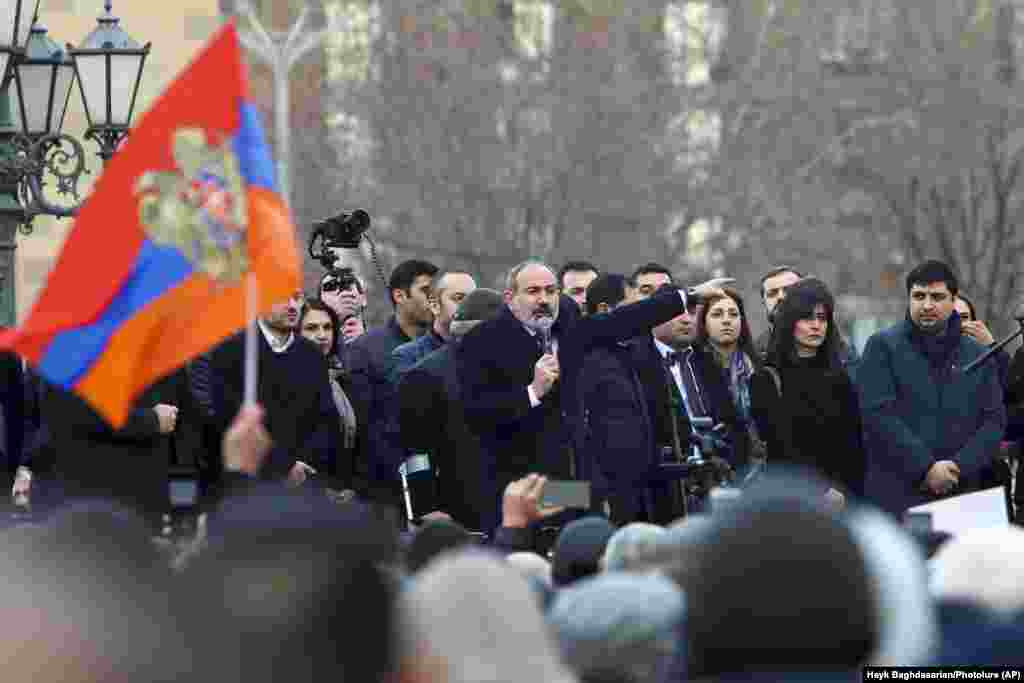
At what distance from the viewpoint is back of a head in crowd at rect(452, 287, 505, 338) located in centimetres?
1489

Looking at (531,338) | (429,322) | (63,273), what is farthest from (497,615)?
(429,322)

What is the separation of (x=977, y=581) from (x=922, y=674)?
0.36 m

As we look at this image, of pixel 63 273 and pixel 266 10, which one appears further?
pixel 266 10

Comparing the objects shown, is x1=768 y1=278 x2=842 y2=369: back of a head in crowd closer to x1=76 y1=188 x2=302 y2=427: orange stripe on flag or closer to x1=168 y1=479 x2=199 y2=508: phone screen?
x1=168 y1=479 x2=199 y2=508: phone screen

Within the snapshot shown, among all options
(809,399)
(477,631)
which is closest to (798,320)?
(809,399)

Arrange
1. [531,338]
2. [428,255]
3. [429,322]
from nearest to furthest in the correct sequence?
1. [531,338]
2. [429,322]
3. [428,255]

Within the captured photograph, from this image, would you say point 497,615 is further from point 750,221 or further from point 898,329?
point 750,221

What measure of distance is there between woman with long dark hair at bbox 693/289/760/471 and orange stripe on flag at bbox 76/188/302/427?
21.5 feet

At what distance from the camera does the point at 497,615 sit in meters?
6.65

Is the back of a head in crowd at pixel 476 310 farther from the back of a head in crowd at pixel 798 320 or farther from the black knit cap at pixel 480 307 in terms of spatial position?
the back of a head in crowd at pixel 798 320

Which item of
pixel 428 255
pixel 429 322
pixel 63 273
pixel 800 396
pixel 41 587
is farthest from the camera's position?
pixel 428 255

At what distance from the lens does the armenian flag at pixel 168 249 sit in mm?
9469

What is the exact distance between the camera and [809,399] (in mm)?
15656

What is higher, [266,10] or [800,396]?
[266,10]
